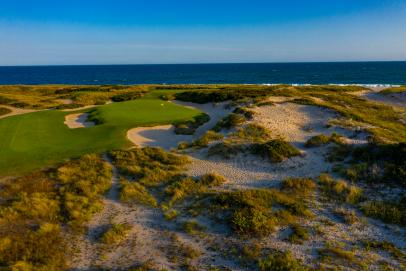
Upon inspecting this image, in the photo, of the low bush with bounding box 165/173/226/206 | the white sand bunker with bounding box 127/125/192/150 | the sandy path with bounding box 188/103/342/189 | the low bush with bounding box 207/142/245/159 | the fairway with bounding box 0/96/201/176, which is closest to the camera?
the low bush with bounding box 165/173/226/206

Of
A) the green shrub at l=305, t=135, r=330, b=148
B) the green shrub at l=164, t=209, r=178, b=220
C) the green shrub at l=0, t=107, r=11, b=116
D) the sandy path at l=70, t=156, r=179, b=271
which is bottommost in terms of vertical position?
the sandy path at l=70, t=156, r=179, b=271

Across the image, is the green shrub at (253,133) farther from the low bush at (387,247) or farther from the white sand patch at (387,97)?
the white sand patch at (387,97)

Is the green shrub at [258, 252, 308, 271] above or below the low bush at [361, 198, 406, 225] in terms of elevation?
below

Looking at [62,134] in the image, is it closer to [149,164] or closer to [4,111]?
[149,164]

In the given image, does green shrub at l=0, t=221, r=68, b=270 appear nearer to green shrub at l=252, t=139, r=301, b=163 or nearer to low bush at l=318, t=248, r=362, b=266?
low bush at l=318, t=248, r=362, b=266

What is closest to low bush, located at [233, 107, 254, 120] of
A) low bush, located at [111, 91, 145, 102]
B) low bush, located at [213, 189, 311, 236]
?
low bush, located at [213, 189, 311, 236]

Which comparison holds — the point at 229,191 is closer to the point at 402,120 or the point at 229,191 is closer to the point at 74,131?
the point at 74,131
